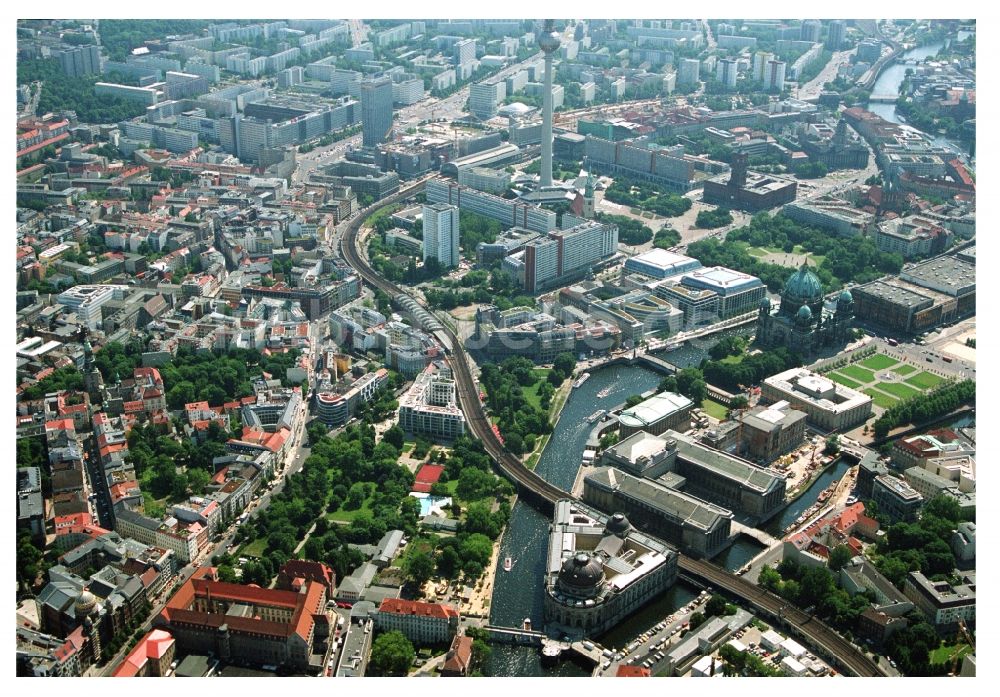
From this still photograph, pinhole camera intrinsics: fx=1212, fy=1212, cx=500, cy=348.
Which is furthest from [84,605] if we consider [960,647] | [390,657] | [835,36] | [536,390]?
[835,36]

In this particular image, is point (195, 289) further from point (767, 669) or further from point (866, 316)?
point (767, 669)

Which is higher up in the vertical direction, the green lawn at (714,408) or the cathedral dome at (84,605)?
the cathedral dome at (84,605)

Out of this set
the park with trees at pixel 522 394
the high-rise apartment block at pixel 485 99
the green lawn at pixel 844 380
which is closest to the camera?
the park with trees at pixel 522 394

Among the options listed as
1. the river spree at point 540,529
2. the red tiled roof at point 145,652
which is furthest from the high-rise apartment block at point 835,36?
the red tiled roof at point 145,652

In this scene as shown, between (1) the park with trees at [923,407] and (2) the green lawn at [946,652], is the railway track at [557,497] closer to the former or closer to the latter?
(2) the green lawn at [946,652]

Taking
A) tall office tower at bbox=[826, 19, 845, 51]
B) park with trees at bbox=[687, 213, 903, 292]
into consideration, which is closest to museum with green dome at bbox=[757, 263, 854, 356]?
park with trees at bbox=[687, 213, 903, 292]

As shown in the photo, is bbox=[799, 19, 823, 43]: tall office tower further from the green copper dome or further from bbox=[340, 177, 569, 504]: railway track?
the green copper dome

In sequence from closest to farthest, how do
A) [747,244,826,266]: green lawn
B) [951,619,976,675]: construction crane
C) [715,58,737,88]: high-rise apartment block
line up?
[951,619,976,675]: construction crane
[747,244,826,266]: green lawn
[715,58,737,88]: high-rise apartment block

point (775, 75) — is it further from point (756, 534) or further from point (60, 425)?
point (60, 425)
